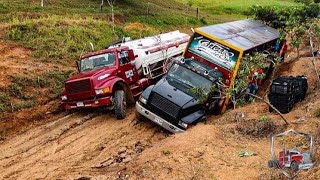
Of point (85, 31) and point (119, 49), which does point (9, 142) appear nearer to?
point (119, 49)

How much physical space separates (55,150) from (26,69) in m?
6.04

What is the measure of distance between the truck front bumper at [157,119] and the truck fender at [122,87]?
153cm

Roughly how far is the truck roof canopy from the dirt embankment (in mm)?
2537

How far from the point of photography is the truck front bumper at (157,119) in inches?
521

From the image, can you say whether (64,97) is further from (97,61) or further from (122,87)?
(122,87)

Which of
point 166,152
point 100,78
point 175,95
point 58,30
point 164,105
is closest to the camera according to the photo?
point 166,152

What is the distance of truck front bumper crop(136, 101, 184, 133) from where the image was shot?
43.4ft

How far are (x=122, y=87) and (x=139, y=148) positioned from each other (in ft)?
12.0

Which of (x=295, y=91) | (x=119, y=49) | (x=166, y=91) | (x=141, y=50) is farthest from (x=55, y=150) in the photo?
(x=295, y=91)

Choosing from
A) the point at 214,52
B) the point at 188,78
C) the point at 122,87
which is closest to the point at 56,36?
the point at 122,87

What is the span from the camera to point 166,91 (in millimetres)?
13852

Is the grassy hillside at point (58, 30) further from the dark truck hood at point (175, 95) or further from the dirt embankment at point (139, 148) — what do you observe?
the dark truck hood at point (175, 95)

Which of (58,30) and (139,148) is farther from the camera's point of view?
(58,30)

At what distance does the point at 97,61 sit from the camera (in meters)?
16.2
